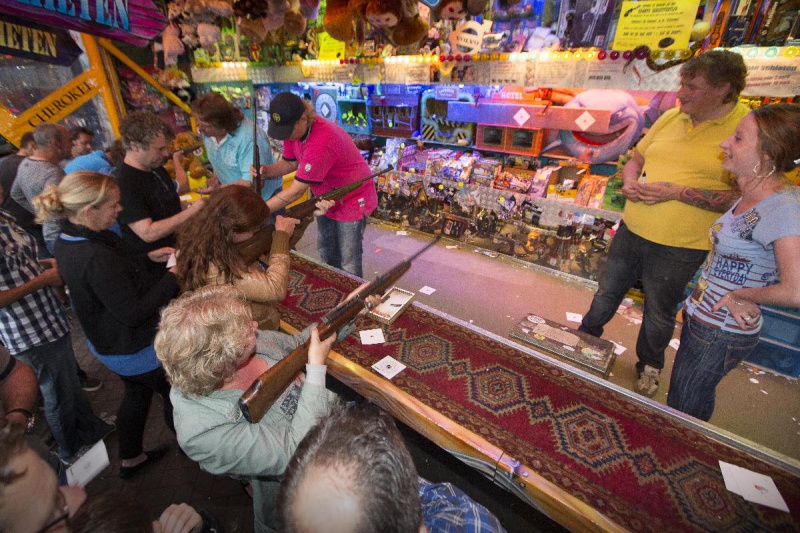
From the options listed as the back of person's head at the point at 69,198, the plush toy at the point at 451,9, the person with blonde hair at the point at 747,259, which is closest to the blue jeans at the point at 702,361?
the person with blonde hair at the point at 747,259

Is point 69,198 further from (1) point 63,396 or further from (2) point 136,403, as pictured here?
(1) point 63,396

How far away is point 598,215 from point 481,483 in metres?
2.96

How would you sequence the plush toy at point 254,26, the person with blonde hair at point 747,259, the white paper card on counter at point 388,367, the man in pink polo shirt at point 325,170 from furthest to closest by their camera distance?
the plush toy at point 254,26 < the man in pink polo shirt at point 325,170 < the white paper card on counter at point 388,367 < the person with blonde hair at point 747,259

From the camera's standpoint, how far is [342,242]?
3.24m

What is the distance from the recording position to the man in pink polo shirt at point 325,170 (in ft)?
8.61

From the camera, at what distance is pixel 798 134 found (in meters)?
1.48

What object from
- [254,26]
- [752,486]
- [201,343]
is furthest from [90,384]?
[752,486]

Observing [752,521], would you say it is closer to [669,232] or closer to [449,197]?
[669,232]

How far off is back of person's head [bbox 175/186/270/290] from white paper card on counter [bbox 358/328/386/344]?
717 mm

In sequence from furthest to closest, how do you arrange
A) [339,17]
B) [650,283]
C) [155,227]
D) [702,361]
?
[339,17]
[650,283]
[155,227]
[702,361]

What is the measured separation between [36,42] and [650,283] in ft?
24.6

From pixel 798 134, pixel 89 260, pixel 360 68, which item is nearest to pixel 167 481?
pixel 89 260

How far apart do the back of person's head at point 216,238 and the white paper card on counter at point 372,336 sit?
28.2 inches

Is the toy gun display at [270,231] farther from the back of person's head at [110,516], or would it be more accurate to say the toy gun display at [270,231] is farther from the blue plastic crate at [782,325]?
the blue plastic crate at [782,325]
